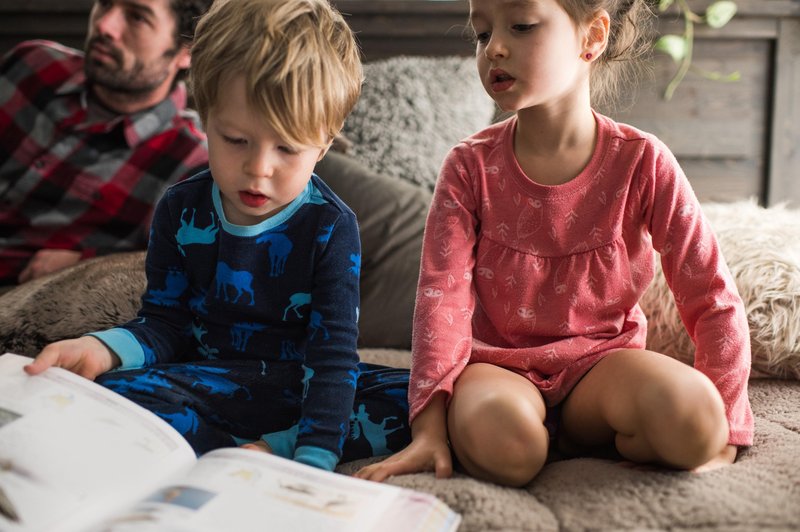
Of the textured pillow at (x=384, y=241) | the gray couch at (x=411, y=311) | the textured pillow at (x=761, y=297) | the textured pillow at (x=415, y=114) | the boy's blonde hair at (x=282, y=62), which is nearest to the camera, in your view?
the gray couch at (x=411, y=311)

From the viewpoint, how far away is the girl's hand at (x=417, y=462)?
0.89 m

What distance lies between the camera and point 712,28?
218 cm

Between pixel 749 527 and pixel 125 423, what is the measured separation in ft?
2.05

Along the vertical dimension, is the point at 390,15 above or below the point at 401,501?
above

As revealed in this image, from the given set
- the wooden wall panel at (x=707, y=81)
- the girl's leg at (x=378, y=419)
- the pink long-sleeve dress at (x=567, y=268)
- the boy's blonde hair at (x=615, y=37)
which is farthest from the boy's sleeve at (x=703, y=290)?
the wooden wall panel at (x=707, y=81)

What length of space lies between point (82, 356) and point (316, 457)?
0.32 meters

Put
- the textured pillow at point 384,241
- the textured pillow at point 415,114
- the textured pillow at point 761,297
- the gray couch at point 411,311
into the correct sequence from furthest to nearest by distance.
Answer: the textured pillow at point 415,114 < the textured pillow at point 384,241 < the textured pillow at point 761,297 < the gray couch at point 411,311

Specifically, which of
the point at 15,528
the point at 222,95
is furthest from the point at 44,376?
the point at 222,95

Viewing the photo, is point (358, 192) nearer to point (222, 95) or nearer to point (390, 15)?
point (222, 95)

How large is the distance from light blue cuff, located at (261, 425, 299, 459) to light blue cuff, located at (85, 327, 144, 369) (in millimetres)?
190

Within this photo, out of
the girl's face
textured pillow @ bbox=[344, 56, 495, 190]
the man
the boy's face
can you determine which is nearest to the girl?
the girl's face

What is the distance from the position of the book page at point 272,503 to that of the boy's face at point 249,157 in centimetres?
32

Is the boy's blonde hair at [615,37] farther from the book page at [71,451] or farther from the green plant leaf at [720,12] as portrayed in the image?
the green plant leaf at [720,12]

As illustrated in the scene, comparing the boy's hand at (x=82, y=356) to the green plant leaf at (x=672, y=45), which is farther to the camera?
the green plant leaf at (x=672, y=45)
